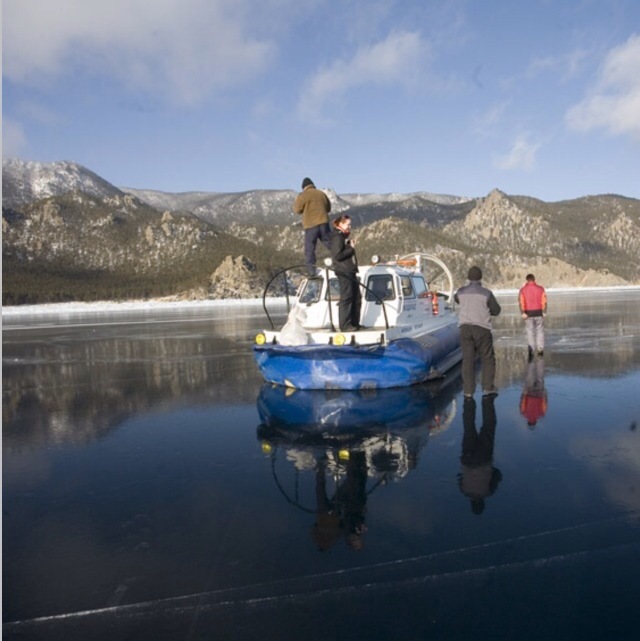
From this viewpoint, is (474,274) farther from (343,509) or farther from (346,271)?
Result: (343,509)

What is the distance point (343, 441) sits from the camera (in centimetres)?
630

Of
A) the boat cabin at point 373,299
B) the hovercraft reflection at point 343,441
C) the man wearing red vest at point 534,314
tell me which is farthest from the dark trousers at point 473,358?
the man wearing red vest at point 534,314

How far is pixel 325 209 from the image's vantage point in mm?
9930

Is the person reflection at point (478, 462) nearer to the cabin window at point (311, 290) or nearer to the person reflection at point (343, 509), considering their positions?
the person reflection at point (343, 509)

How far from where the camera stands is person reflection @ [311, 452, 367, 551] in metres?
3.95

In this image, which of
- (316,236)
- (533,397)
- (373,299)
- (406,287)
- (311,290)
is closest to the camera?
(533,397)

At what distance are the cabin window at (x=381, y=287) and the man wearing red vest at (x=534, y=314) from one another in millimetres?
3174

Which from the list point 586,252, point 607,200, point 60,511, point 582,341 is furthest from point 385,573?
point 607,200

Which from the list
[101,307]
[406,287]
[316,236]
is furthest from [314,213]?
[101,307]

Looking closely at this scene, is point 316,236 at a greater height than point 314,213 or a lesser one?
lesser

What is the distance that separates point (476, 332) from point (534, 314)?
15.1 feet

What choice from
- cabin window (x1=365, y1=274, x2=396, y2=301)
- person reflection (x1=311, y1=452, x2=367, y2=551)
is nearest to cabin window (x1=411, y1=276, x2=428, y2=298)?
cabin window (x1=365, y1=274, x2=396, y2=301)

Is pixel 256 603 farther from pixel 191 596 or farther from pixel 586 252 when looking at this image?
pixel 586 252

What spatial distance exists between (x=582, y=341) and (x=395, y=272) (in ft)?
21.8
